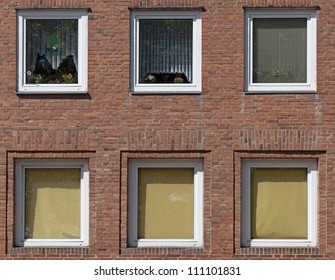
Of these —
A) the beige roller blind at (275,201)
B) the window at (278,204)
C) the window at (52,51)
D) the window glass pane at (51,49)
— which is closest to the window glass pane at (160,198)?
the window at (278,204)

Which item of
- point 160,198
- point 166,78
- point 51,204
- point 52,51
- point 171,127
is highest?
point 52,51

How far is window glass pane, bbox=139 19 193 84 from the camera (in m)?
14.5

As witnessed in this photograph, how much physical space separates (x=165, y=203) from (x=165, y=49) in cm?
274

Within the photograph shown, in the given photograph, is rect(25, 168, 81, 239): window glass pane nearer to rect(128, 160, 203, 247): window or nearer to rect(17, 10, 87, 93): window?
rect(128, 160, 203, 247): window

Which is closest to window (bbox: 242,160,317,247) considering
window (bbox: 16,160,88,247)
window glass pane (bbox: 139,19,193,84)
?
window glass pane (bbox: 139,19,193,84)

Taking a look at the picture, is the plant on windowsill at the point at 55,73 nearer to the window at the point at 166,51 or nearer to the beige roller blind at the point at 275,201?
the window at the point at 166,51

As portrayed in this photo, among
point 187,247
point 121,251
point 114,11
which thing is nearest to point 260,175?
point 187,247

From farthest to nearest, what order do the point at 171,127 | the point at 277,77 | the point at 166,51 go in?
the point at 166,51
the point at 277,77
the point at 171,127

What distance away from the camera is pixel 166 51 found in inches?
572

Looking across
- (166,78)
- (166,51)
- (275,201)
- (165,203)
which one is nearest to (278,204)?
(275,201)

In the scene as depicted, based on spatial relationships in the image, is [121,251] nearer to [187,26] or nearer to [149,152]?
[149,152]

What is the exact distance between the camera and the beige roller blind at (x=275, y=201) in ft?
47.5

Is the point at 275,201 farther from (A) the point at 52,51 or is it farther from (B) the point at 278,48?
(A) the point at 52,51

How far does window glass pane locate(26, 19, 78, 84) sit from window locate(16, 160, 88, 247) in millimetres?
1540
